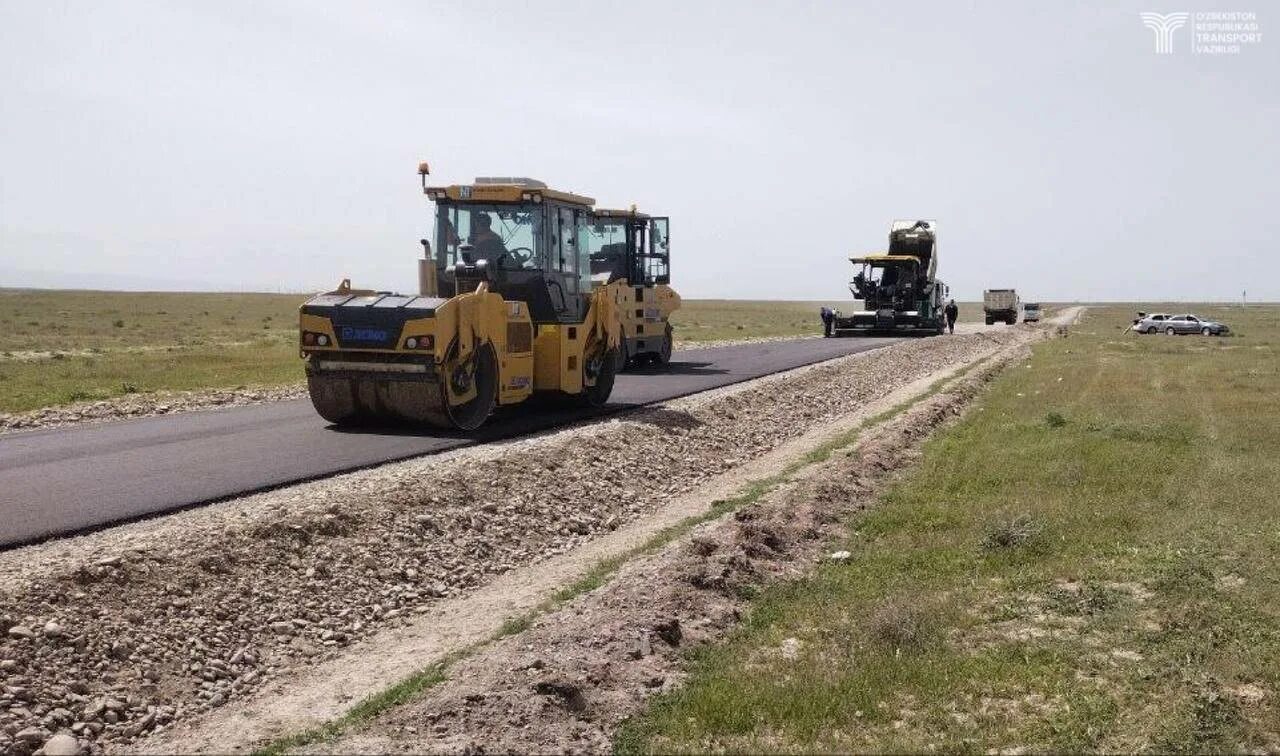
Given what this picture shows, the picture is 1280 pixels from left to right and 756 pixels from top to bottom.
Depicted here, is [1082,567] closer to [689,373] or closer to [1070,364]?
[689,373]

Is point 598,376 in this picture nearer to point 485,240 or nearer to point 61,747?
point 485,240

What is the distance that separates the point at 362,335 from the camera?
14.1 metres

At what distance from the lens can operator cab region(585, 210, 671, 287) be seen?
2706cm

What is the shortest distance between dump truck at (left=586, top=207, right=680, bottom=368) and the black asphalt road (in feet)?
26.9

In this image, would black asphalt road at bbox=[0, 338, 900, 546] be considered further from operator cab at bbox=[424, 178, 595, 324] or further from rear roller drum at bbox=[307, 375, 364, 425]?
operator cab at bbox=[424, 178, 595, 324]

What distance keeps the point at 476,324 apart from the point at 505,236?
7.48 feet

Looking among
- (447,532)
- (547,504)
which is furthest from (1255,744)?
(547,504)

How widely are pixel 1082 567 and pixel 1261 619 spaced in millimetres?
1560

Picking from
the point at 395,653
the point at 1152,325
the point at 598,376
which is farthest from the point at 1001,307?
the point at 395,653

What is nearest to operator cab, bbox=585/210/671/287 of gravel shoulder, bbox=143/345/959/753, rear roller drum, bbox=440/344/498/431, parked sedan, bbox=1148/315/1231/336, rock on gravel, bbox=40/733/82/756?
rear roller drum, bbox=440/344/498/431

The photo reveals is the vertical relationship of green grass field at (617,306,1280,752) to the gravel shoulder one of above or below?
above

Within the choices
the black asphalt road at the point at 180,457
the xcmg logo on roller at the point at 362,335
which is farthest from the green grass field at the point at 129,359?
the xcmg logo on roller at the point at 362,335

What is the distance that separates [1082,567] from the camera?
345 inches

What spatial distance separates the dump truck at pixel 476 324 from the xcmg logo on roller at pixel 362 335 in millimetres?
12
